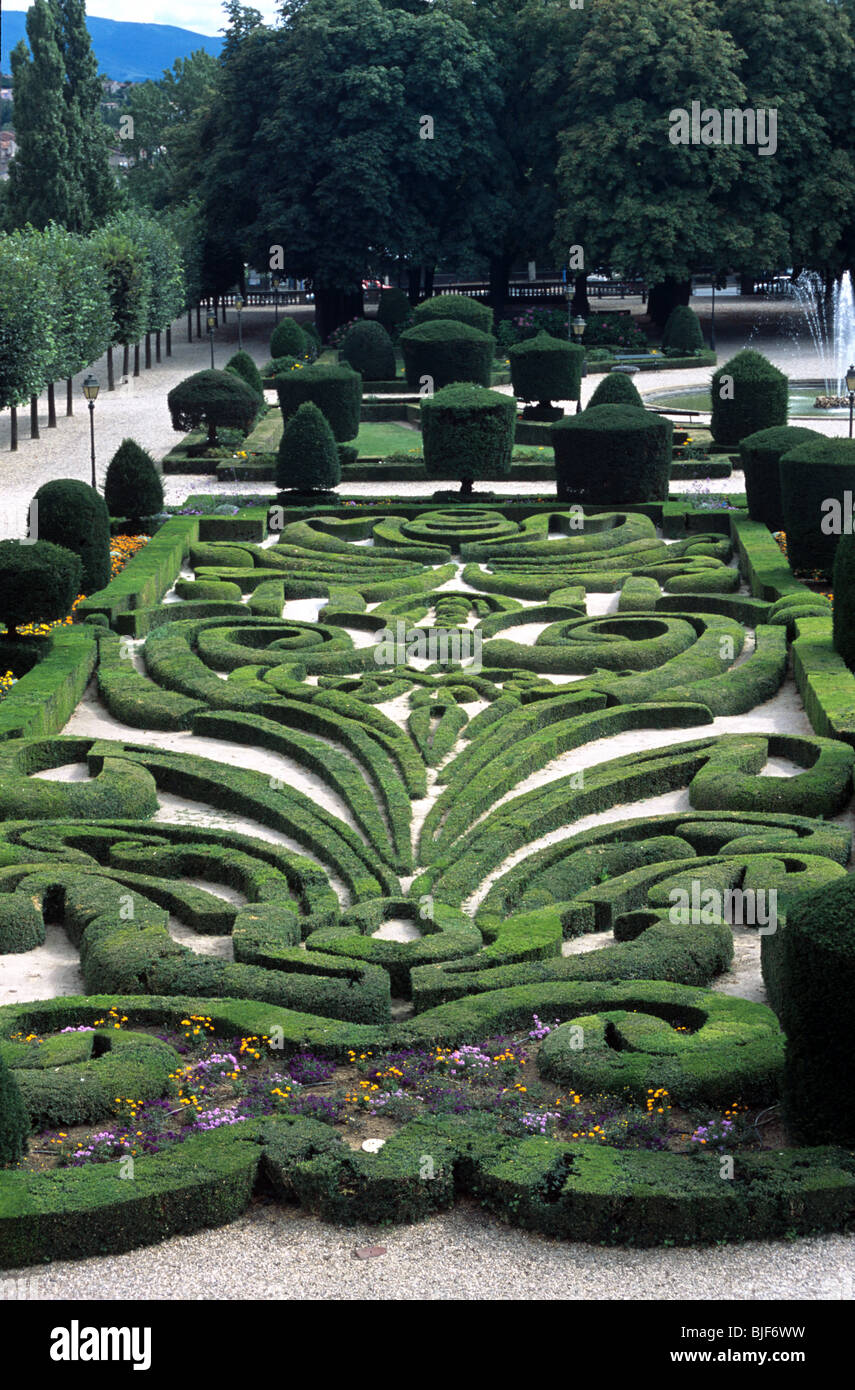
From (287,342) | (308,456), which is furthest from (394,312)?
(308,456)

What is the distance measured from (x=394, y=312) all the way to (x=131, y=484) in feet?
105

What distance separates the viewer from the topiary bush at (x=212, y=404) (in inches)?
1364

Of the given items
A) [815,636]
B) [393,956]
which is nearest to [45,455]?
[815,636]

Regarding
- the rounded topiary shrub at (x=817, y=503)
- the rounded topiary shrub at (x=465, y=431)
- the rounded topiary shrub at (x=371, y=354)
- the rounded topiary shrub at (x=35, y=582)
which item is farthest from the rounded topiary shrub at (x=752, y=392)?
the rounded topiary shrub at (x=35, y=582)

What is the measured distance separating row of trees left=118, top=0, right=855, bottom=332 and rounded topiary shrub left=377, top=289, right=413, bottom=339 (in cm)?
198

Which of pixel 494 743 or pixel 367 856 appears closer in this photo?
pixel 367 856

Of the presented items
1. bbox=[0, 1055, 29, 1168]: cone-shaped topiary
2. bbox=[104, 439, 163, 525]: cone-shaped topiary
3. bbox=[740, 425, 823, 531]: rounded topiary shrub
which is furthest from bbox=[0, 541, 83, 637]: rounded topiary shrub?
bbox=[740, 425, 823, 531]: rounded topiary shrub

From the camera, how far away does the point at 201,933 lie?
11.7 meters

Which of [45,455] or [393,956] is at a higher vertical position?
[45,455]

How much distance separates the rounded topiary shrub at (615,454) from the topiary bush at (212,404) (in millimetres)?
9413

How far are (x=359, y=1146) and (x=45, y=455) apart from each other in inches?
1163

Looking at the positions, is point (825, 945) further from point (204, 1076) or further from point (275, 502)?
point (275, 502)

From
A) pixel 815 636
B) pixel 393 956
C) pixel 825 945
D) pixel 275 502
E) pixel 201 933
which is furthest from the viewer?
pixel 275 502

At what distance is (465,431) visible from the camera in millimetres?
29000
